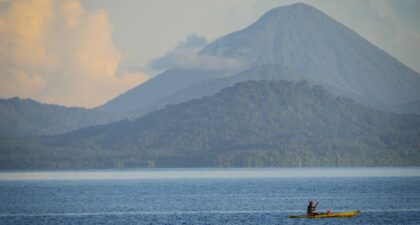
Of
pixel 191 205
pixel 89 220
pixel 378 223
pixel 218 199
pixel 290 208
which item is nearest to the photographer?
pixel 378 223

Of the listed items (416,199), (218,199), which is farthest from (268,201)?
(416,199)

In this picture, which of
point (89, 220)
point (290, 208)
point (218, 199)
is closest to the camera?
point (89, 220)

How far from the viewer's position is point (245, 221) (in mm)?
131625

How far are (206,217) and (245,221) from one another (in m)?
9.82

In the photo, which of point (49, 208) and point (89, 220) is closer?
point (89, 220)

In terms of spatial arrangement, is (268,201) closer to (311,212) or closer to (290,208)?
(290,208)

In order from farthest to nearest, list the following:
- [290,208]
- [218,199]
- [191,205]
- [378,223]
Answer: [218,199]
[191,205]
[290,208]
[378,223]

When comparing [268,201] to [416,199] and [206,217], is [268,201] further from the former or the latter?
[206,217]

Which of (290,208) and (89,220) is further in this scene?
(290,208)

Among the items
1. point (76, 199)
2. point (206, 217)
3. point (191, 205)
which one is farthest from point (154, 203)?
point (206, 217)

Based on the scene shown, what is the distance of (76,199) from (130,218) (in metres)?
59.4

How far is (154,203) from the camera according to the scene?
17812 centimetres

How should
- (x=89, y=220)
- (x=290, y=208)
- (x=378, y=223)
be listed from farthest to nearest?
(x=290, y=208)
(x=89, y=220)
(x=378, y=223)

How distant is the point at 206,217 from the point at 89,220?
17.4 metres
